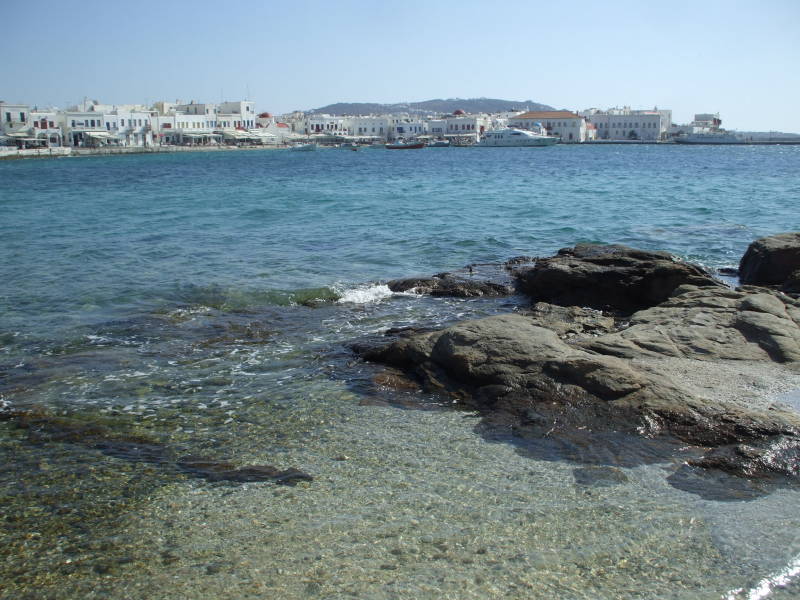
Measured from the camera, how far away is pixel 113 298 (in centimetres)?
1329

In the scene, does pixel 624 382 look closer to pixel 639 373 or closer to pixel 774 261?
pixel 639 373

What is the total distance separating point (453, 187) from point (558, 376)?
3299 cm

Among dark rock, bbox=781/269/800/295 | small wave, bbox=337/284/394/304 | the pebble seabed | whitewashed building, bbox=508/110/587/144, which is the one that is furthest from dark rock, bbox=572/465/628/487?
whitewashed building, bbox=508/110/587/144

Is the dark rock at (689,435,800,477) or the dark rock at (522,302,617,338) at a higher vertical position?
the dark rock at (522,302,617,338)

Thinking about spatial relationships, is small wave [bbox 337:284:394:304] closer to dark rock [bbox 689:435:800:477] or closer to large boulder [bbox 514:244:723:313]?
large boulder [bbox 514:244:723:313]

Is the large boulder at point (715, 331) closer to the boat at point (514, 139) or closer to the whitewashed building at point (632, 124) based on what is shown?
the boat at point (514, 139)

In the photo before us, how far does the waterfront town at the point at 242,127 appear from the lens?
105 metres

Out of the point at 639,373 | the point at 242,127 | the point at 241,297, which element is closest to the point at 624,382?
the point at 639,373

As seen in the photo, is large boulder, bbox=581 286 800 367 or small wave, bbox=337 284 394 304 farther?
small wave, bbox=337 284 394 304

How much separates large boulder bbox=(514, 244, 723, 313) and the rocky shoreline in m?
0.05

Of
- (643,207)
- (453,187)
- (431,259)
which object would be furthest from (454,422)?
(453,187)

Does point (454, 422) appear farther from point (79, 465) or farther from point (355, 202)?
point (355, 202)

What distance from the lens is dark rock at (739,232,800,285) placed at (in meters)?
13.4

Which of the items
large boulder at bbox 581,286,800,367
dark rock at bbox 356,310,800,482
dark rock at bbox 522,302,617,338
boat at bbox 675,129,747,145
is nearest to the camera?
dark rock at bbox 356,310,800,482
